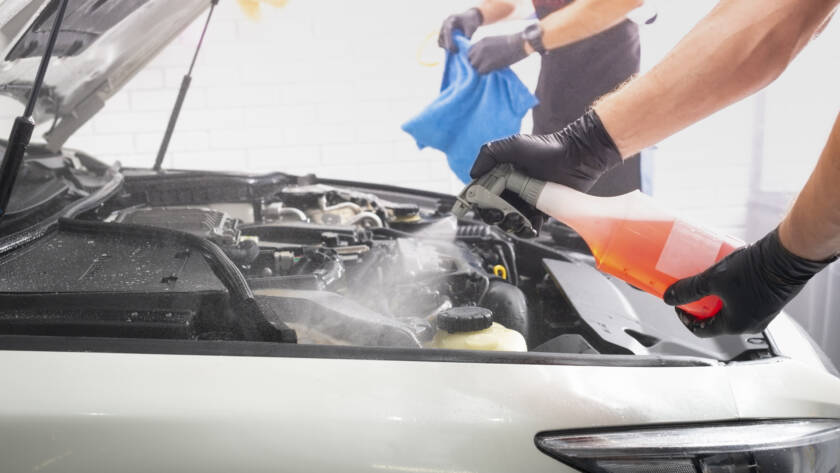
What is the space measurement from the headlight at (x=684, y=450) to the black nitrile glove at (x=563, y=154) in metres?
0.57

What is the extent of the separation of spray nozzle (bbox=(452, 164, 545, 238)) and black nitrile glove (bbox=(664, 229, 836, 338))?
1.06 feet

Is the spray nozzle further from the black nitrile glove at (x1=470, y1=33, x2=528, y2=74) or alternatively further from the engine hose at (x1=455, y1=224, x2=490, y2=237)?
the black nitrile glove at (x1=470, y1=33, x2=528, y2=74)

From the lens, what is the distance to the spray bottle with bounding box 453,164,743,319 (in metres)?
1.15

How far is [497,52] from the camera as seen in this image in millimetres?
1813

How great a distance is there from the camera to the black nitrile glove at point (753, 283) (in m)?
0.98

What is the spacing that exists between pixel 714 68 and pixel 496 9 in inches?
36.0

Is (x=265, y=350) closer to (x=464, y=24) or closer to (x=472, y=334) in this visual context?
(x=472, y=334)

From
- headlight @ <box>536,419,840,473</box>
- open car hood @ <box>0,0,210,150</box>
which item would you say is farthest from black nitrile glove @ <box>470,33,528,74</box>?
headlight @ <box>536,419,840,473</box>

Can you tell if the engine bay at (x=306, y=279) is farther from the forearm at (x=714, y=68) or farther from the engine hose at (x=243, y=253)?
the forearm at (x=714, y=68)

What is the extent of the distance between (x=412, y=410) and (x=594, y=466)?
0.80 ft

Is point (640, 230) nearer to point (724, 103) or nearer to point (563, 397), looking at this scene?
point (724, 103)

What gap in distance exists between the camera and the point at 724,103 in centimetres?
125

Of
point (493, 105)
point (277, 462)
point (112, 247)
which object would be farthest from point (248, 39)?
point (277, 462)

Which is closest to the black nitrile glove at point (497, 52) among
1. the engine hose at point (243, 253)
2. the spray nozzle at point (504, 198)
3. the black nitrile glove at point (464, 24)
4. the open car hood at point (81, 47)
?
the black nitrile glove at point (464, 24)
